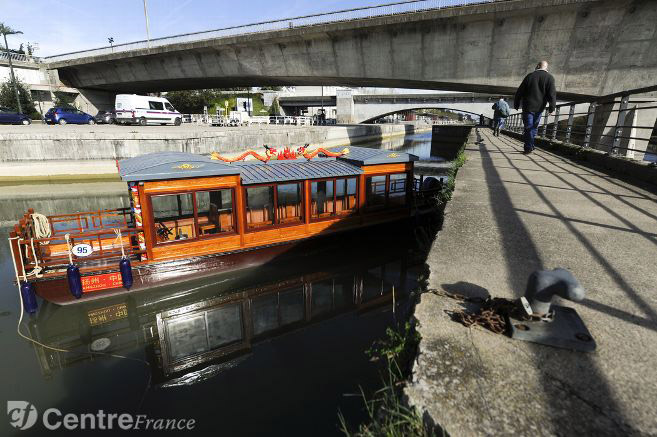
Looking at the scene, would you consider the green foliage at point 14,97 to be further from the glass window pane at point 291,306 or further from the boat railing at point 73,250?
the glass window pane at point 291,306

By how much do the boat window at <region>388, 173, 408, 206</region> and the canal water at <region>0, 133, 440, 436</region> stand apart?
2.38 metres

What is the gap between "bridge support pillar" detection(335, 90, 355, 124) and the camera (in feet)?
229

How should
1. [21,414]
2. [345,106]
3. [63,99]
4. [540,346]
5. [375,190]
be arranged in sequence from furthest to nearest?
1. [345,106]
2. [63,99]
3. [375,190]
4. [21,414]
5. [540,346]

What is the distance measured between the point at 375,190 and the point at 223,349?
672cm

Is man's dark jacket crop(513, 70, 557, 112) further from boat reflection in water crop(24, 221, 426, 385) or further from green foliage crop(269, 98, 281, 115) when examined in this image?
green foliage crop(269, 98, 281, 115)

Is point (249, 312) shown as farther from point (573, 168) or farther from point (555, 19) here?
point (555, 19)

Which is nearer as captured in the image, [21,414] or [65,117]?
[21,414]

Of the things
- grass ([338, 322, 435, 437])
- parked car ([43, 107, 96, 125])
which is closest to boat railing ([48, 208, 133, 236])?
grass ([338, 322, 435, 437])

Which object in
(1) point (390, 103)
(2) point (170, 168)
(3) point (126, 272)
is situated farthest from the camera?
(1) point (390, 103)

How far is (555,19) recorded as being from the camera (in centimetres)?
1766

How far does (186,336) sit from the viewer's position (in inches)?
298

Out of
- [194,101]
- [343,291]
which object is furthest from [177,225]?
[194,101]

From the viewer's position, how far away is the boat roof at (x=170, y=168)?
26.2 ft

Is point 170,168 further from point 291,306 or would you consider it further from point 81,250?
point 291,306
